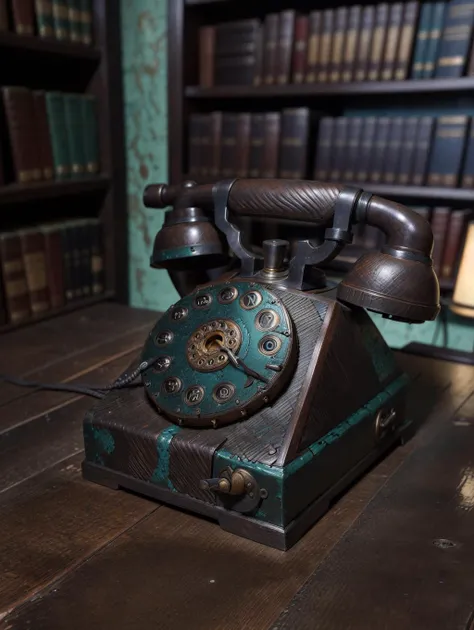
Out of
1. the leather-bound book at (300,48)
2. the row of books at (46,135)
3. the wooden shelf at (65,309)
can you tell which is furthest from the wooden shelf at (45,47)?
the wooden shelf at (65,309)

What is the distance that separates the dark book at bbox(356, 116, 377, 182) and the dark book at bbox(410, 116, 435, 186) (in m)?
0.12

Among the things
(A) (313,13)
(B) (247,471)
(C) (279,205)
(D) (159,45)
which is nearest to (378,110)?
(A) (313,13)

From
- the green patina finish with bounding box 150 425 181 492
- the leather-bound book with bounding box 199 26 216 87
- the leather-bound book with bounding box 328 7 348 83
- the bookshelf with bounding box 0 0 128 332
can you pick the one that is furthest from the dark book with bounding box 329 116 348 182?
the green patina finish with bounding box 150 425 181 492

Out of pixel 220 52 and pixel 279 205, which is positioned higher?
pixel 220 52

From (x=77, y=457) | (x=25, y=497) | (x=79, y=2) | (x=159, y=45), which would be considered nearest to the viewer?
(x=25, y=497)

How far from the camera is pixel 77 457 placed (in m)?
0.89

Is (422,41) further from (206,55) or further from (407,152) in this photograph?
(206,55)

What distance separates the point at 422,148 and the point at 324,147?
0.88 ft

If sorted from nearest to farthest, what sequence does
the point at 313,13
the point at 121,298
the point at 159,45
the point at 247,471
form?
the point at 247,471 < the point at 313,13 < the point at 159,45 < the point at 121,298

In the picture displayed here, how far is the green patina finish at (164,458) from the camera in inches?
29.3

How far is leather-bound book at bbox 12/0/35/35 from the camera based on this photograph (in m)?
1.61

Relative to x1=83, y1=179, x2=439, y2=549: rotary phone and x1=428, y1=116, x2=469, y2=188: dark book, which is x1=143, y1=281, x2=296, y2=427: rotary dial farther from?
x1=428, y1=116, x2=469, y2=188: dark book

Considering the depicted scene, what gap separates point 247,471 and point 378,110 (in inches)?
57.0

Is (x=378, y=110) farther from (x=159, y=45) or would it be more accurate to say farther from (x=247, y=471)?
(x=247, y=471)
